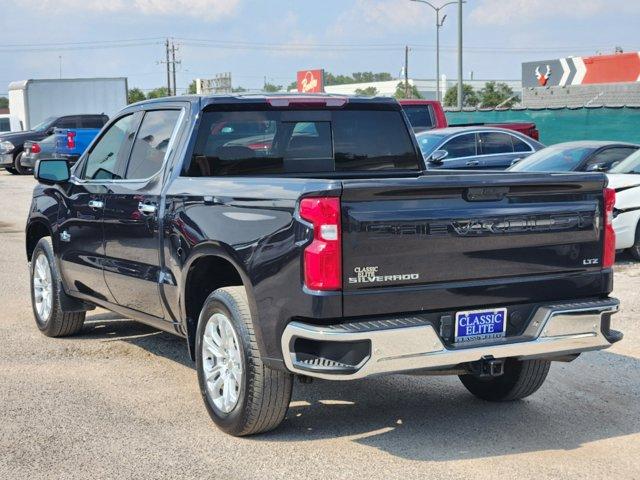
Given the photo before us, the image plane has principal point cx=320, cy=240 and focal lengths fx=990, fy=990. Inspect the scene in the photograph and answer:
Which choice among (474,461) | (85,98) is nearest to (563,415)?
(474,461)

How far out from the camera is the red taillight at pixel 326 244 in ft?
15.8

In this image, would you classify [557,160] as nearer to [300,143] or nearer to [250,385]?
[300,143]

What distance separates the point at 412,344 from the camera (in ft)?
16.1

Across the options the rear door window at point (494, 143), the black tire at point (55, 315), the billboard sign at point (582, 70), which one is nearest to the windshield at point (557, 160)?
the rear door window at point (494, 143)

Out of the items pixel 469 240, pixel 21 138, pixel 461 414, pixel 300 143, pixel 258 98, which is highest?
pixel 258 98

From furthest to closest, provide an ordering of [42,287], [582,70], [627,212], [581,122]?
[582,70], [581,122], [627,212], [42,287]

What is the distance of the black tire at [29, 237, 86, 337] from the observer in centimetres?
804

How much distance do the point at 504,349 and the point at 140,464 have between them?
78.1 inches

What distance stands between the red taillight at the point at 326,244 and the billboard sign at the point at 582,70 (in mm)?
42488

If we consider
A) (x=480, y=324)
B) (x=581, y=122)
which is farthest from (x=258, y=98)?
(x=581, y=122)

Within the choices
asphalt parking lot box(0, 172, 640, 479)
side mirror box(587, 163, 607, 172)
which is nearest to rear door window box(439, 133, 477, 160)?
side mirror box(587, 163, 607, 172)

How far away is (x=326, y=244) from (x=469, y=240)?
804 millimetres

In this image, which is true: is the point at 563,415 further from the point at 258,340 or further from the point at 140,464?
the point at 140,464

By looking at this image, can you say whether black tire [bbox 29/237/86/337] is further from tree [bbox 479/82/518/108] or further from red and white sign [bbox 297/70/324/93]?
tree [bbox 479/82/518/108]
